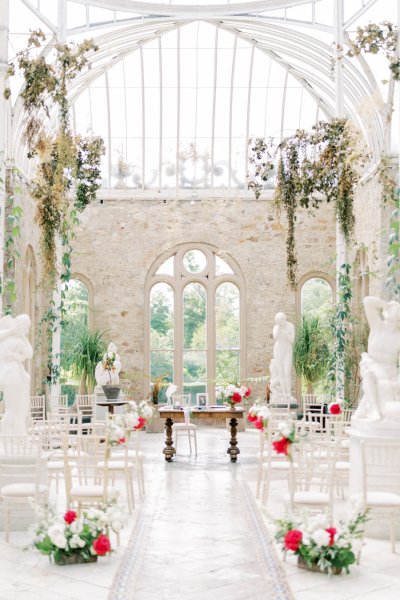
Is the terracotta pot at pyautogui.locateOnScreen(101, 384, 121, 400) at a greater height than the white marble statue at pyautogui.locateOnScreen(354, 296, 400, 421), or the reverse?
the white marble statue at pyautogui.locateOnScreen(354, 296, 400, 421)

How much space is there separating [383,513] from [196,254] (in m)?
12.2

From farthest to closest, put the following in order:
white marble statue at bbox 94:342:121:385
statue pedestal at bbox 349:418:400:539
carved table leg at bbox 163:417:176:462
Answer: white marble statue at bbox 94:342:121:385 < carved table leg at bbox 163:417:176:462 < statue pedestal at bbox 349:418:400:539

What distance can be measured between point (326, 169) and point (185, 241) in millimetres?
5135

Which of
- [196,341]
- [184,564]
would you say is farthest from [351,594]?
[196,341]

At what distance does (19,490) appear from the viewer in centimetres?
678

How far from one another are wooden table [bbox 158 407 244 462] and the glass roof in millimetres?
6064

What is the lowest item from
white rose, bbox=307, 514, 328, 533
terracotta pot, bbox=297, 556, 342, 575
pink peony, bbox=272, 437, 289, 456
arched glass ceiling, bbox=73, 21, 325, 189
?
terracotta pot, bbox=297, 556, 342, 575

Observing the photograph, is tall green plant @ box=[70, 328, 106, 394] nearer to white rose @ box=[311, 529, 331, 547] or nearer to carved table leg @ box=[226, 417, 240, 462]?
carved table leg @ box=[226, 417, 240, 462]

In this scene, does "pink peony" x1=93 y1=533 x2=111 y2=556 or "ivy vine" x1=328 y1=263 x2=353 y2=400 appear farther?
"ivy vine" x1=328 y1=263 x2=353 y2=400

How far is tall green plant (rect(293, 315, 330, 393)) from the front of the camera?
17.2 meters

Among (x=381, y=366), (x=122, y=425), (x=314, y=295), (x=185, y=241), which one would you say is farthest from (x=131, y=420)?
(x=314, y=295)

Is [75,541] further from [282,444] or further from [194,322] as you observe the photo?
[194,322]

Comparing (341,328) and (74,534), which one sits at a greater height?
(341,328)

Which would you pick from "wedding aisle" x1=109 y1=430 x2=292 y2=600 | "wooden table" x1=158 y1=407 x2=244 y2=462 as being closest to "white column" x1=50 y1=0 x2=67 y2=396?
"wooden table" x1=158 y1=407 x2=244 y2=462
